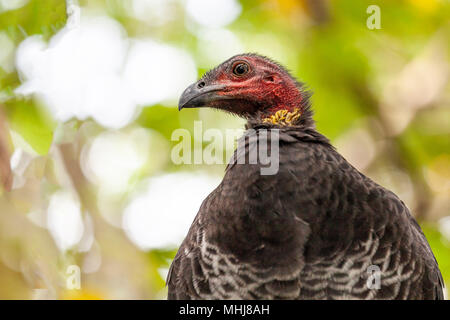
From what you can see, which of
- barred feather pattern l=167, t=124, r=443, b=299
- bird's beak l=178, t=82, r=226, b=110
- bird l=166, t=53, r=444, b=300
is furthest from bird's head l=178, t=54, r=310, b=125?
barred feather pattern l=167, t=124, r=443, b=299

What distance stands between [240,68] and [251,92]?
11.9 inches

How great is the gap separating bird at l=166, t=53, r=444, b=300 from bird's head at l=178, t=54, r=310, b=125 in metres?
0.62

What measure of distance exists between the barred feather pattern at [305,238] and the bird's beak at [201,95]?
1063 mm

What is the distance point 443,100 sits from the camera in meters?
8.99

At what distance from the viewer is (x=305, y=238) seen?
4219 mm

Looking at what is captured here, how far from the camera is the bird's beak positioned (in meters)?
5.37

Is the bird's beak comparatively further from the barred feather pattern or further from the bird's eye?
the barred feather pattern

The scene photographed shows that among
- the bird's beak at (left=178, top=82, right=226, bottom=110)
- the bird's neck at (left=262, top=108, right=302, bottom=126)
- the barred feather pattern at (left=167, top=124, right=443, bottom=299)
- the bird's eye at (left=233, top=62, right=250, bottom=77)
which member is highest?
the bird's eye at (left=233, top=62, right=250, bottom=77)

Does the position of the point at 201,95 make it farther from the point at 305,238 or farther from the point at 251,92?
the point at 305,238

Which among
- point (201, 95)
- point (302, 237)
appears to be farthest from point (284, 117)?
point (302, 237)

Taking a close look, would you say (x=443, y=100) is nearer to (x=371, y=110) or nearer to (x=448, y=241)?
(x=371, y=110)

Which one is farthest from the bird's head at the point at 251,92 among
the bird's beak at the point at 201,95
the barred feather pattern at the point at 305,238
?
the barred feather pattern at the point at 305,238

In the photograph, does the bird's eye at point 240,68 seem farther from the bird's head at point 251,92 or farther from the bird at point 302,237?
the bird at point 302,237
